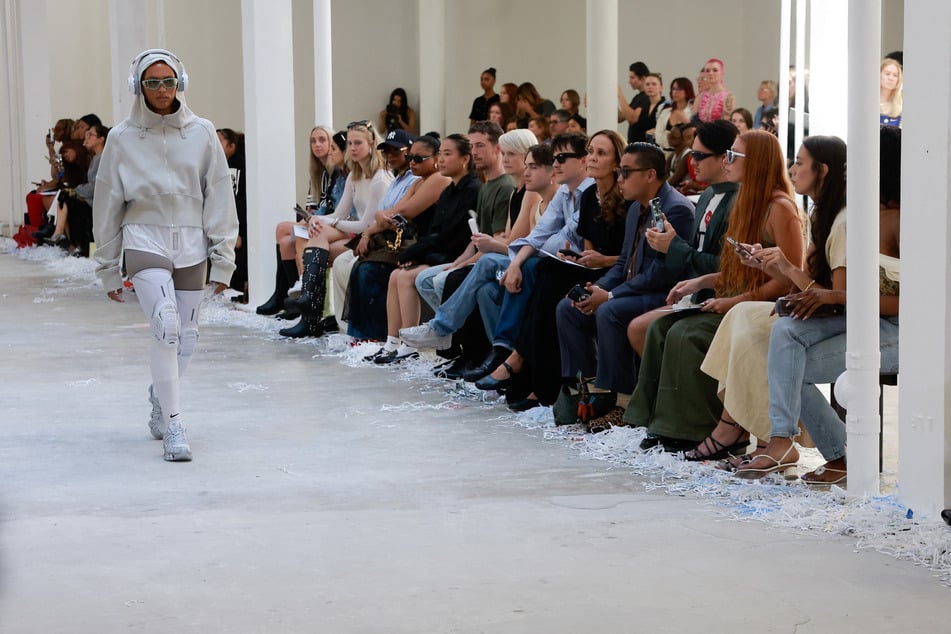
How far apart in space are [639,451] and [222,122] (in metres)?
14.1

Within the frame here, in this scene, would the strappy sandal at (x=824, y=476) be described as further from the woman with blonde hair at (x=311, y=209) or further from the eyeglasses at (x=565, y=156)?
the woman with blonde hair at (x=311, y=209)

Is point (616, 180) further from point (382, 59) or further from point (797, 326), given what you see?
point (382, 59)

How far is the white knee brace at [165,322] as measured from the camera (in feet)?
16.9

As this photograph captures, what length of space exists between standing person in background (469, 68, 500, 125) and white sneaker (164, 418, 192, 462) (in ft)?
36.5

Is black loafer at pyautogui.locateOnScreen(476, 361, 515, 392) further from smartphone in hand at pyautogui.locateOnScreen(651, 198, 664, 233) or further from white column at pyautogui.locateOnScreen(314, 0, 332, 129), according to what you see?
white column at pyautogui.locateOnScreen(314, 0, 332, 129)

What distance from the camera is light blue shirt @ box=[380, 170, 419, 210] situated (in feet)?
27.1

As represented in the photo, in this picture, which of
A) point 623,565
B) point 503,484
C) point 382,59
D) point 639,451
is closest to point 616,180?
point 639,451

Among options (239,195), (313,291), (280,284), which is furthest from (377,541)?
(239,195)

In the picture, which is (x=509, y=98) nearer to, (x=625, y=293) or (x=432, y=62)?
(x=432, y=62)

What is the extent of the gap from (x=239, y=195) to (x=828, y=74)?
5.05 metres

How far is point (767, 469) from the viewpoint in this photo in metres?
4.70

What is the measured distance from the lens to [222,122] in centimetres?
1834

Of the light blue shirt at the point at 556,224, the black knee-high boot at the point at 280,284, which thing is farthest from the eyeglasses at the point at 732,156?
the black knee-high boot at the point at 280,284

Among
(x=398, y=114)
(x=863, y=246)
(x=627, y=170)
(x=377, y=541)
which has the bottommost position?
(x=377, y=541)
